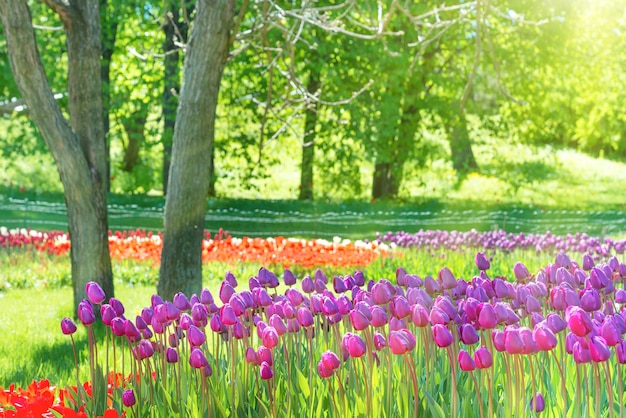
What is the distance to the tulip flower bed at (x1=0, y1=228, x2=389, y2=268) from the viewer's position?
11115 mm

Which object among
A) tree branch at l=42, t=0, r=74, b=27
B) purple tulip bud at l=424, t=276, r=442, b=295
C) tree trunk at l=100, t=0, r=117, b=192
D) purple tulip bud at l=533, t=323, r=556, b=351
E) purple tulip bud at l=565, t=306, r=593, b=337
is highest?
tree trunk at l=100, t=0, r=117, b=192

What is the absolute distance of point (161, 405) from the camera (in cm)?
349

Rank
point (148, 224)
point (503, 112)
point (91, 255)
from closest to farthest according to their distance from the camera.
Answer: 1. point (91, 255)
2. point (148, 224)
3. point (503, 112)

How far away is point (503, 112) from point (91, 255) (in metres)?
16.0

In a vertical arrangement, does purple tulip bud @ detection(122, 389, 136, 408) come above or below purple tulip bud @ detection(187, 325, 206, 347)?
below

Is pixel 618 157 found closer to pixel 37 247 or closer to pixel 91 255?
pixel 37 247

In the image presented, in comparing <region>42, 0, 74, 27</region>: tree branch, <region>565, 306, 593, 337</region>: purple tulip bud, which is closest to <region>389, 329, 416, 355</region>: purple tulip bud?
<region>565, 306, 593, 337</region>: purple tulip bud

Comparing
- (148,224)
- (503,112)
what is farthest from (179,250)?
(503,112)

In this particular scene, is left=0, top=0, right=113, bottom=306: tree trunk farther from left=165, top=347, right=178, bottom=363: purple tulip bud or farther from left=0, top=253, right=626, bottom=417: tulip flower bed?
left=165, top=347, right=178, bottom=363: purple tulip bud

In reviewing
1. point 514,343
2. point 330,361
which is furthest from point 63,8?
point 514,343

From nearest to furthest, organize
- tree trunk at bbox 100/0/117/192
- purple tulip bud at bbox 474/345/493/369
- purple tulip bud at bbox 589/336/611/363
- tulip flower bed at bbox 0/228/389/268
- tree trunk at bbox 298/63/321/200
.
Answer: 1. purple tulip bud at bbox 589/336/611/363
2. purple tulip bud at bbox 474/345/493/369
3. tulip flower bed at bbox 0/228/389/268
4. tree trunk at bbox 100/0/117/192
5. tree trunk at bbox 298/63/321/200

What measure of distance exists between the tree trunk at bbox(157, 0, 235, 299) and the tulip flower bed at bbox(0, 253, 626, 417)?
3.50 m

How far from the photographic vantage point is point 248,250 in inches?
460

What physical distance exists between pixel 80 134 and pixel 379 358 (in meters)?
4.58
